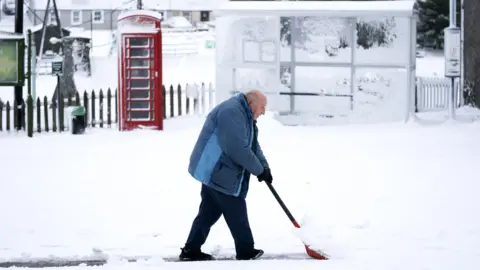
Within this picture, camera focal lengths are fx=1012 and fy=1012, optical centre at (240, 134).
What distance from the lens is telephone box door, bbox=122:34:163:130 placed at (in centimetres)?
2031

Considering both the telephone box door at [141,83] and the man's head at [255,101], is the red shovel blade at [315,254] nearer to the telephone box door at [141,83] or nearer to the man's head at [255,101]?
the man's head at [255,101]

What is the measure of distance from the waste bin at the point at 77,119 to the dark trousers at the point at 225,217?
12044mm

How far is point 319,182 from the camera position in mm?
13227

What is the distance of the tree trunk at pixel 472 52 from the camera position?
23875 millimetres

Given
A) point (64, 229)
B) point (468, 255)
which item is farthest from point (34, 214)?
point (468, 255)

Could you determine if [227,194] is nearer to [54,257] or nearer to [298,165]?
[54,257]

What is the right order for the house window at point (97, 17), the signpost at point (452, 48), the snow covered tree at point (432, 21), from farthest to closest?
the house window at point (97, 17) < the snow covered tree at point (432, 21) < the signpost at point (452, 48)

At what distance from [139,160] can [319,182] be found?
3591mm

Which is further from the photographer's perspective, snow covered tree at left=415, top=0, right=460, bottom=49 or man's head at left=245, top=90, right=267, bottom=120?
snow covered tree at left=415, top=0, right=460, bottom=49

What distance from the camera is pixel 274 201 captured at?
1181 cm

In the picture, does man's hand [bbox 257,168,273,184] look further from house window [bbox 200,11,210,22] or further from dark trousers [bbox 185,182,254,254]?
house window [bbox 200,11,210,22]

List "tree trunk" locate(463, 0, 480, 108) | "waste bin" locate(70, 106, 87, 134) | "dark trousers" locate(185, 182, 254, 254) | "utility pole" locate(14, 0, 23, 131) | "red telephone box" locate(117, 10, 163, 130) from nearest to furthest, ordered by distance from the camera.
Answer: "dark trousers" locate(185, 182, 254, 254), "waste bin" locate(70, 106, 87, 134), "red telephone box" locate(117, 10, 163, 130), "utility pole" locate(14, 0, 23, 131), "tree trunk" locate(463, 0, 480, 108)

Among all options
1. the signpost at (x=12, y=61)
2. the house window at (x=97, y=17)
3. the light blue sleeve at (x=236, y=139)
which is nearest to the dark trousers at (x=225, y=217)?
the light blue sleeve at (x=236, y=139)

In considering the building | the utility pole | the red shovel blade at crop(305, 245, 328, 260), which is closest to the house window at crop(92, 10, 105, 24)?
the building
